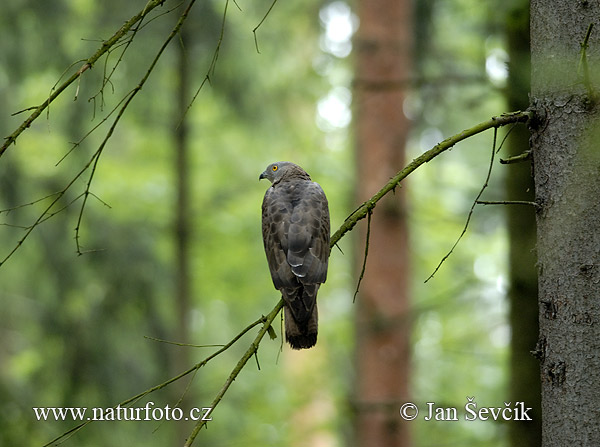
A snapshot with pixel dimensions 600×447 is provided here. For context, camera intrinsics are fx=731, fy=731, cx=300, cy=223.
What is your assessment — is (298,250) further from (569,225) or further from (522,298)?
(522,298)

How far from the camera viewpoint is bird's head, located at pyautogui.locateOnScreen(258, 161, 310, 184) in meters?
3.71

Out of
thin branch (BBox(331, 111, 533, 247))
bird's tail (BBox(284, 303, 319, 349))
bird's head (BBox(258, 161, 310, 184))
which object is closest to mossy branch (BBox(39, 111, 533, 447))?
thin branch (BBox(331, 111, 533, 247))

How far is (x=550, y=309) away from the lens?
6.96 feet

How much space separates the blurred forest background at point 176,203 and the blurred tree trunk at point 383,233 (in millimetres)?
258

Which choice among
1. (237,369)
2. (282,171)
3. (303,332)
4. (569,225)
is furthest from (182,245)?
(569,225)

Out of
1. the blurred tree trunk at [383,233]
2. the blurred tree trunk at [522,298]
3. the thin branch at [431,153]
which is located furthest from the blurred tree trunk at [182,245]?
the thin branch at [431,153]

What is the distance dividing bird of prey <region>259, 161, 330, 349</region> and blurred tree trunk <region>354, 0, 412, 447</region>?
10.1 feet

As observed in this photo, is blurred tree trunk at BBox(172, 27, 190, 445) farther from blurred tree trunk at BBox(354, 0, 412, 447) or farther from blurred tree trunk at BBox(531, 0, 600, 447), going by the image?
blurred tree trunk at BBox(531, 0, 600, 447)

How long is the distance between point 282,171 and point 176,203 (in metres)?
3.58

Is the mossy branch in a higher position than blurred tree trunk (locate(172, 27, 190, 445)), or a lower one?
lower

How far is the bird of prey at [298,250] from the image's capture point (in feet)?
9.45

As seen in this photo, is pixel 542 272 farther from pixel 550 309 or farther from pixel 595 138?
pixel 595 138

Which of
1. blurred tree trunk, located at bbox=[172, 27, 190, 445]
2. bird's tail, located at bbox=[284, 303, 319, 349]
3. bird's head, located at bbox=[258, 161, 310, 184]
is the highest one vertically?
blurred tree trunk, located at bbox=[172, 27, 190, 445]

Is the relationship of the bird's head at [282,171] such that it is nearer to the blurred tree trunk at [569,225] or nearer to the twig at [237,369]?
the twig at [237,369]
